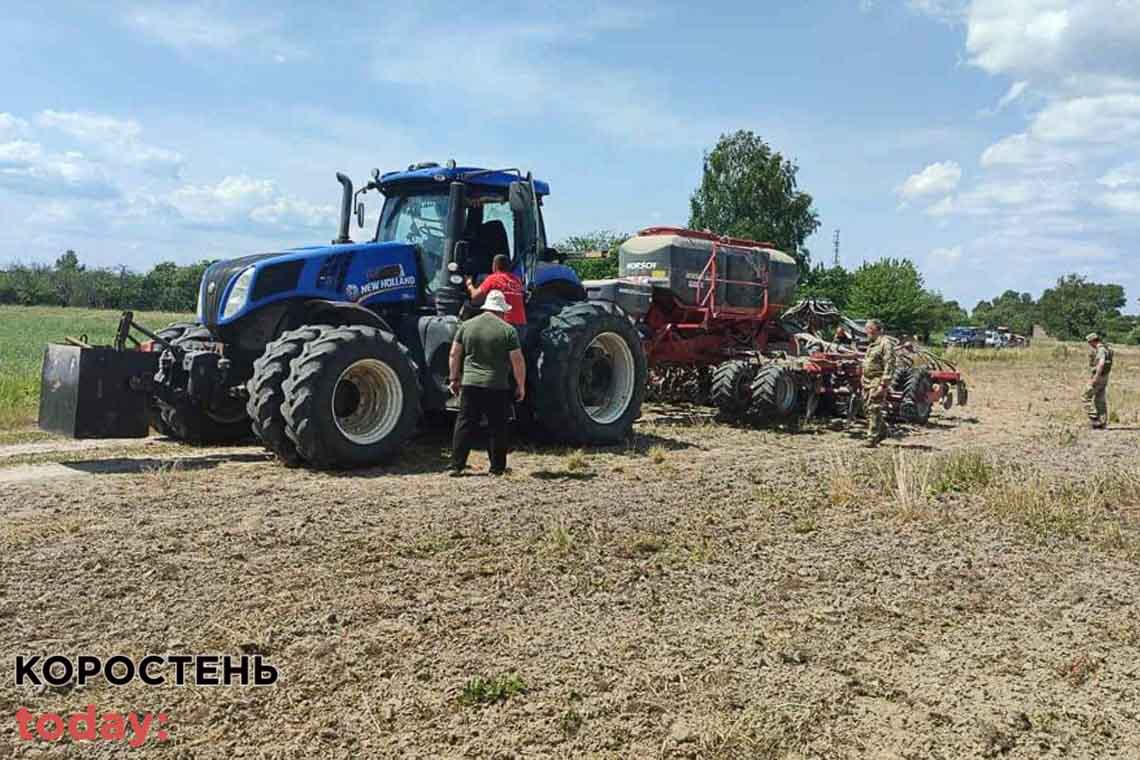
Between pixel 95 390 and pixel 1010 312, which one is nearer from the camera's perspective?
pixel 95 390

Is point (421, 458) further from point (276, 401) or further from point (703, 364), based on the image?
point (703, 364)

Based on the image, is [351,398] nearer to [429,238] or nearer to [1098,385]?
[429,238]

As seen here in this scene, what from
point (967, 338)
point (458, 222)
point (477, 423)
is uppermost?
point (967, 338)

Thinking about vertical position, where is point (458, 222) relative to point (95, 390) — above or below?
above

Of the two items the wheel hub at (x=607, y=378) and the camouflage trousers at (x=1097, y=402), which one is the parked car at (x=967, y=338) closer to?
the camouflage trousers at (x=1097, y=402)

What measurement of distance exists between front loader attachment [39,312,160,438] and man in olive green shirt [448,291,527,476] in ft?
7.92

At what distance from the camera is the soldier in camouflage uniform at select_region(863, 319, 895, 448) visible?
453 inches

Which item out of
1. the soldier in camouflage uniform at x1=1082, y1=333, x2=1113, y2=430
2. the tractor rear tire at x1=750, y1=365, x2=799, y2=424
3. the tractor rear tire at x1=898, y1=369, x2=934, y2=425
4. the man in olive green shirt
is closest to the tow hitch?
the man in olive green shirt

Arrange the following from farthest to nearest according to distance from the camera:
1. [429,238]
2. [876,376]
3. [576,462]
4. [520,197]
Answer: [876,376] → [429,238] → [520,197] → [576,462]

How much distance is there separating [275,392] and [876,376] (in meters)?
7.07

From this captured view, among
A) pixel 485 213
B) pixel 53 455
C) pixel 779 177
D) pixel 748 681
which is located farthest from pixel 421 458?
pixel 779 177

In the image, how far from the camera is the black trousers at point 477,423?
813 cm

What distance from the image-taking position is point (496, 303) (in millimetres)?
8547

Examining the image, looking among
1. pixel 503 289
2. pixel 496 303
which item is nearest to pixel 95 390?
pixel 496 303
